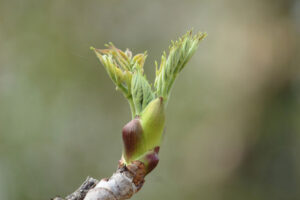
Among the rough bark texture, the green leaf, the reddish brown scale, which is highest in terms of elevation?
the green leaf

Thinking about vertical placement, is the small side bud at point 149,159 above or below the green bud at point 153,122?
below

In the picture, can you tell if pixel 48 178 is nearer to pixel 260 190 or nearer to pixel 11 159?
pixel 11 159

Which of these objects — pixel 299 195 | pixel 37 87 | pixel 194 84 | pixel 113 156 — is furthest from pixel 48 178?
pixel 299 195

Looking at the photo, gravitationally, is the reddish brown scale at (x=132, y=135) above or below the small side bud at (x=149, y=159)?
above

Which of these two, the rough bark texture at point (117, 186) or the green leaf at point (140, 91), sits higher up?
the green leaf at point (140, 91)

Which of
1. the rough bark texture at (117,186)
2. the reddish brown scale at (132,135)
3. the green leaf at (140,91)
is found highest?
the green leaf at (140,91)

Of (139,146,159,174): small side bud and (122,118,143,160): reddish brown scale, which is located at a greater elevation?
(122,118,143,160): reddish brown scale

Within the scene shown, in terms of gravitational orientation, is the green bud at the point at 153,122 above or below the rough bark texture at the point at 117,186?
above
